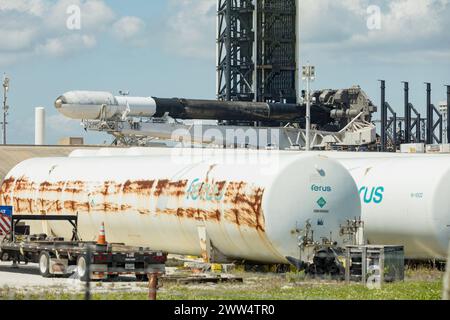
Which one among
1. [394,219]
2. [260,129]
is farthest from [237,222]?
[260,129]

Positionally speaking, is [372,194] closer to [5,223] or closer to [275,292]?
[275,292]

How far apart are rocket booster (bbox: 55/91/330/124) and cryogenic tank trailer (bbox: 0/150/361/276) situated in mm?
32260

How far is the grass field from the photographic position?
21578mm

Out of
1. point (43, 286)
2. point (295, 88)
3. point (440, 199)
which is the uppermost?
point (295, 88)

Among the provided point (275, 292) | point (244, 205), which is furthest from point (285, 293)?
point (244, 205)

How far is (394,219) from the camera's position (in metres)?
32.8

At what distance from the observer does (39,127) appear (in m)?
80.4

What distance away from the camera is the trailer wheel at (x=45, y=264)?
95.0 feet

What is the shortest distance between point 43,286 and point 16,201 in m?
16.9

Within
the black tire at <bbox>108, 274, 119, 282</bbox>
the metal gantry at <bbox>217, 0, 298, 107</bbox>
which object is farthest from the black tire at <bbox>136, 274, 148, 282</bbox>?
the metal gantry at <bbox>217, 0, 298, 107</bbox>

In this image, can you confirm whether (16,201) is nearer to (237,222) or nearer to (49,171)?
(49,171)

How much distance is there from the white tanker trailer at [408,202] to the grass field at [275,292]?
3.44m

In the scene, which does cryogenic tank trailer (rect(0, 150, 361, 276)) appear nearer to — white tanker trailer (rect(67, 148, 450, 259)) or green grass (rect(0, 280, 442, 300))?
white tanker trailer (rect(67, 148, 450, 259))

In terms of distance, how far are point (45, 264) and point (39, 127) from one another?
52.4m
